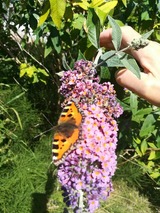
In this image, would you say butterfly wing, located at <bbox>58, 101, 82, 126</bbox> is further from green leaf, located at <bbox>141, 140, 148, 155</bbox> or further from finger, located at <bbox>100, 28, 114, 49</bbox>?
green leaf, located at <bbox>141, 140, 148, 155</bbox>

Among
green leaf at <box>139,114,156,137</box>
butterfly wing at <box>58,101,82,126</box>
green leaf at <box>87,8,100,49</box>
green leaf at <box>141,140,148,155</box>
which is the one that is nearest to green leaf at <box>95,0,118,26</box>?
green leaf at <box>87,8,100,49</box>

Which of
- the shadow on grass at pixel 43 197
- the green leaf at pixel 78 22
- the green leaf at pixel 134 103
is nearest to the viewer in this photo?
the green leaf at pixel 78 22

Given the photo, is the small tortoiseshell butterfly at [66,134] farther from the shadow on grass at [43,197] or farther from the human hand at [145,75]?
the shadow on grass at [43,197]

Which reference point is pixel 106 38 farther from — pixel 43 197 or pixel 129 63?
pixel 43 197

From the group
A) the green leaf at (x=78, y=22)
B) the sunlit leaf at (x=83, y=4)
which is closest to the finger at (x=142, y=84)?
the sunlit leaf at (x=83, y=4)

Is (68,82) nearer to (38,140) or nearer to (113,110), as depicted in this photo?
(113,110)

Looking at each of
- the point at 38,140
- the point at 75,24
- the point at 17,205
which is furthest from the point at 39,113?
the point at 75,24

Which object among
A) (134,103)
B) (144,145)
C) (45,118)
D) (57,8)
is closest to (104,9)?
(57,8)
